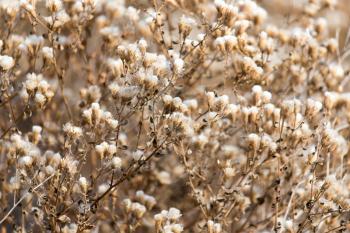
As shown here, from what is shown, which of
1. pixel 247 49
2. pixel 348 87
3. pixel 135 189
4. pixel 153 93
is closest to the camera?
pixel 153 93

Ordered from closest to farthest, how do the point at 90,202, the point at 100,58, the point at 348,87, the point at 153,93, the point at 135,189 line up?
the point at 153,93 < the point at 90,202 < the point at 135,189 < the point at 100,58 < the point at 348,87

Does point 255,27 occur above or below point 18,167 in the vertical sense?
above

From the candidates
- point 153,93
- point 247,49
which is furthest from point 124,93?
→ point 247,49

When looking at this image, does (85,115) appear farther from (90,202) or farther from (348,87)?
(348,87)

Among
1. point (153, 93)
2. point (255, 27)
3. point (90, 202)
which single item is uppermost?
point (255, 27)

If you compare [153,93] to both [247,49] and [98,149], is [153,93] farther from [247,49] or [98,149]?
[247,49]

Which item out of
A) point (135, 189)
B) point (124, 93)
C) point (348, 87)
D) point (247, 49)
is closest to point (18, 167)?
point (124, 93)

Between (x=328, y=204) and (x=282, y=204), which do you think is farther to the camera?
(x=282, y=204)
